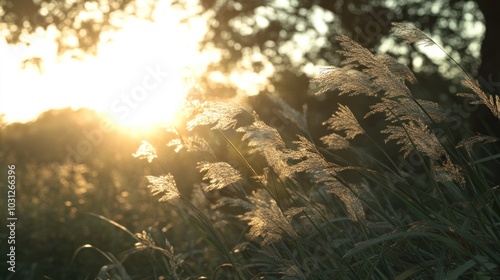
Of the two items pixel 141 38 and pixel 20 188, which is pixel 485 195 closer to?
pixel 141 38

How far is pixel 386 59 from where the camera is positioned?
3.07 meters

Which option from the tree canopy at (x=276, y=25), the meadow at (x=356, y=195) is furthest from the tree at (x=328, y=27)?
the meadow at (x=356, y=195)

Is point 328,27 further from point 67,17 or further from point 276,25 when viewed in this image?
point 67,17

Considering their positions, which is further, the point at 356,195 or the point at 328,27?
the point at 328,27

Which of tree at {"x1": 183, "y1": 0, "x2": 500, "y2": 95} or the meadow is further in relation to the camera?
tree at {"x1": 183, "y1": 0, "x2": 500, "y2": 95}

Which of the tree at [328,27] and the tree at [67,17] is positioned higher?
the tree at [67,17]

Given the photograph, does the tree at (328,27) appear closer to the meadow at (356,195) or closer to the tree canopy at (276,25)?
the tree canopy at (276,25)

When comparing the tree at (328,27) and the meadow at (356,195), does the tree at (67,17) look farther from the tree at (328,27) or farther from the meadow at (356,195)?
the meadow at (356,195)

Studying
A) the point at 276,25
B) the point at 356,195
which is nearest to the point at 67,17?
the point at 276,25

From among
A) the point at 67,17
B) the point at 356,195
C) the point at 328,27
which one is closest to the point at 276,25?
the point at 328,27

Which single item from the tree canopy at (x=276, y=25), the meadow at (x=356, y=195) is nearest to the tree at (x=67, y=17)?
the tree canopy at (x=276, y=25)

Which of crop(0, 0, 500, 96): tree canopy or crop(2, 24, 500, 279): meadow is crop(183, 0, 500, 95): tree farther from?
crop(2, 24, 500, 279): meadow

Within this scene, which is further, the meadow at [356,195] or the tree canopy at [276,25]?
the tree canopy at [276,25]

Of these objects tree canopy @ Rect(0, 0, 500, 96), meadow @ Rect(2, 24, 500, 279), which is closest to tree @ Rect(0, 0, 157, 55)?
tree canopy @ Rect(0, 0, 500, 96)
